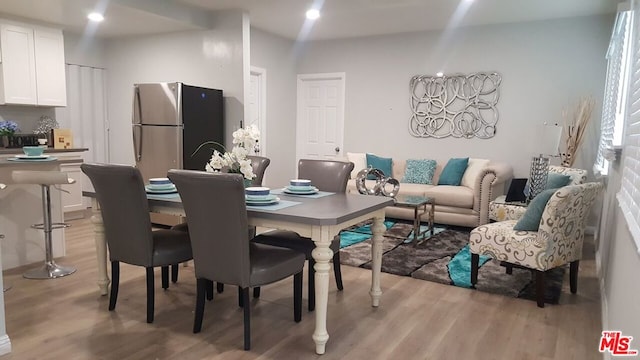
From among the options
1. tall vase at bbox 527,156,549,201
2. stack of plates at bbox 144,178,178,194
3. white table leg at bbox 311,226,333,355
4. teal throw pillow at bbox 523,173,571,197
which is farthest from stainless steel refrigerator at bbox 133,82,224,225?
teal throw pillow at bbox 523,173,571,197

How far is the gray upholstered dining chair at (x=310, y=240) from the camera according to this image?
304 centimetres

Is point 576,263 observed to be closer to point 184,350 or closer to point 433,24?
point 184,350

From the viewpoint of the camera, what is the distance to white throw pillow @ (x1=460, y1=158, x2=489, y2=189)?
561 centimetres

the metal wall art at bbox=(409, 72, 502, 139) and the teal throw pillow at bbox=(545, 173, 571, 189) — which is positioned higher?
the metal wall art at bbox=(409, 72, 502, 139)

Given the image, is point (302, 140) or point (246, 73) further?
point (302, 140)

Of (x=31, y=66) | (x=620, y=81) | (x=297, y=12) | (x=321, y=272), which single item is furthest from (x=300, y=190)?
(x=31, y=66)

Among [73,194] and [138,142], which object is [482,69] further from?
[73,194]

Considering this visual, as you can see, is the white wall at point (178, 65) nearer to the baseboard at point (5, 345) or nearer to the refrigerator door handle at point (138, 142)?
the refrigerator door handle at point (138, 142)

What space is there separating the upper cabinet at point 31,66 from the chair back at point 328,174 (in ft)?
12.4

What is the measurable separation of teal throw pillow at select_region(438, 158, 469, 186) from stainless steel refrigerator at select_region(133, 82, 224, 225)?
292 cm

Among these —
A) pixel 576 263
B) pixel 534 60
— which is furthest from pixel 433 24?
pixel 576 263

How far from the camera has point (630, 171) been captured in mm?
2039

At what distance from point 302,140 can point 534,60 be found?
349cm

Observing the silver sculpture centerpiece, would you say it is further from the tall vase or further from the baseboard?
the baseboard
